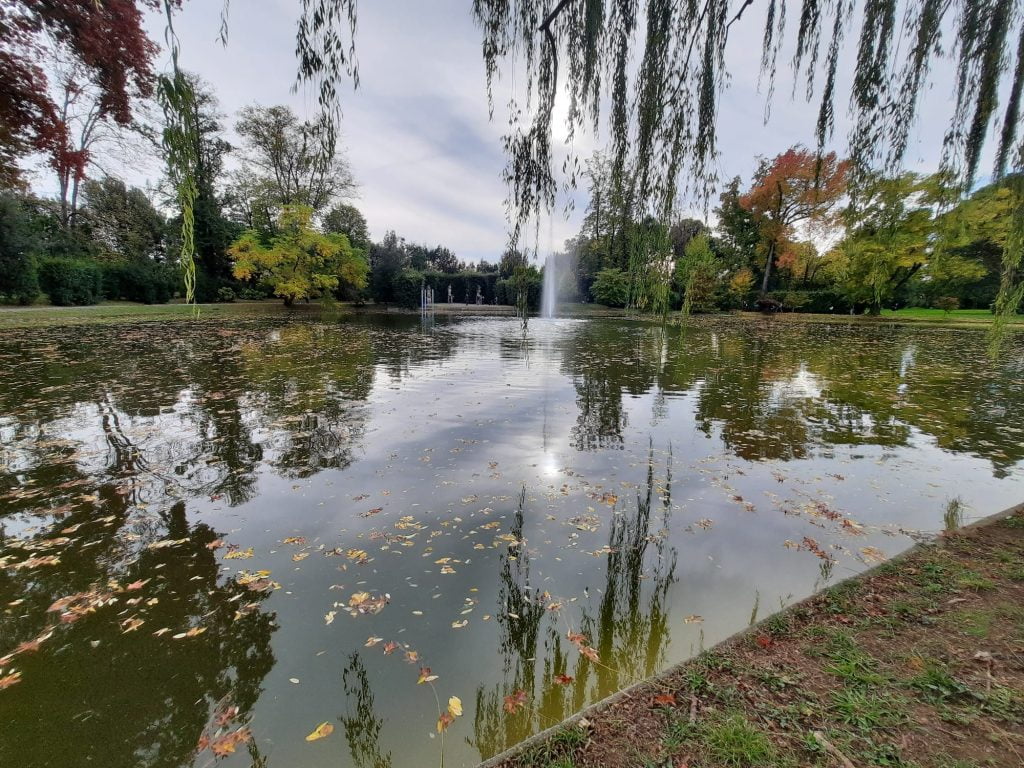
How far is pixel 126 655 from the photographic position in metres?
2.11

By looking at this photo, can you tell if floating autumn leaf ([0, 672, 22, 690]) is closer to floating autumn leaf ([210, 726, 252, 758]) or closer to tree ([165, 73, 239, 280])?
floating autumn leaf ([210, 726, 252, 758])

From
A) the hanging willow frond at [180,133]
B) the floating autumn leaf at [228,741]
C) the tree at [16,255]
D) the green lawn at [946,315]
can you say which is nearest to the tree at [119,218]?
the tree at [16,255]

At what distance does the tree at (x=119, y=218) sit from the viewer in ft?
79.4

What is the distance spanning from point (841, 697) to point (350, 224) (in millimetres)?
38109

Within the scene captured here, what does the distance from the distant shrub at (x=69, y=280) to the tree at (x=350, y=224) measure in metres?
14.0

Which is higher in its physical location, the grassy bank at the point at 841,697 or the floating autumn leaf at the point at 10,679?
the grassy bank at the point at 841,697

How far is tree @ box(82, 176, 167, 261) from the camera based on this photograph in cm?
2419

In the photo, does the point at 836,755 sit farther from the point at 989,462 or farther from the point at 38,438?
the point at 38,438

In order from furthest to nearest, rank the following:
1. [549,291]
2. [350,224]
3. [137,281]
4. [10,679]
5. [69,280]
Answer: [350,224] → [549,291] → [137,281] → [69,280] → [10,679]

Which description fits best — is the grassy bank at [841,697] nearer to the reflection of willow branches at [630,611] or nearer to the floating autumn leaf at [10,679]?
the reflection of willow branches at [630,611]

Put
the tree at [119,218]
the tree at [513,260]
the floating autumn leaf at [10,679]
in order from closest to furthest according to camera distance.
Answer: the floating autumn leaf at [10,679], the tree at [513,260], the tree at [119,218]

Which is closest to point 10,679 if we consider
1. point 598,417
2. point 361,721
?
point 361,721

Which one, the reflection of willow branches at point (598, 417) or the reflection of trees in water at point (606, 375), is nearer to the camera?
the reflection of willow branches at point (598, 417)

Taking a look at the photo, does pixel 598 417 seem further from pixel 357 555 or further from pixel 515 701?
pixel 515 701
